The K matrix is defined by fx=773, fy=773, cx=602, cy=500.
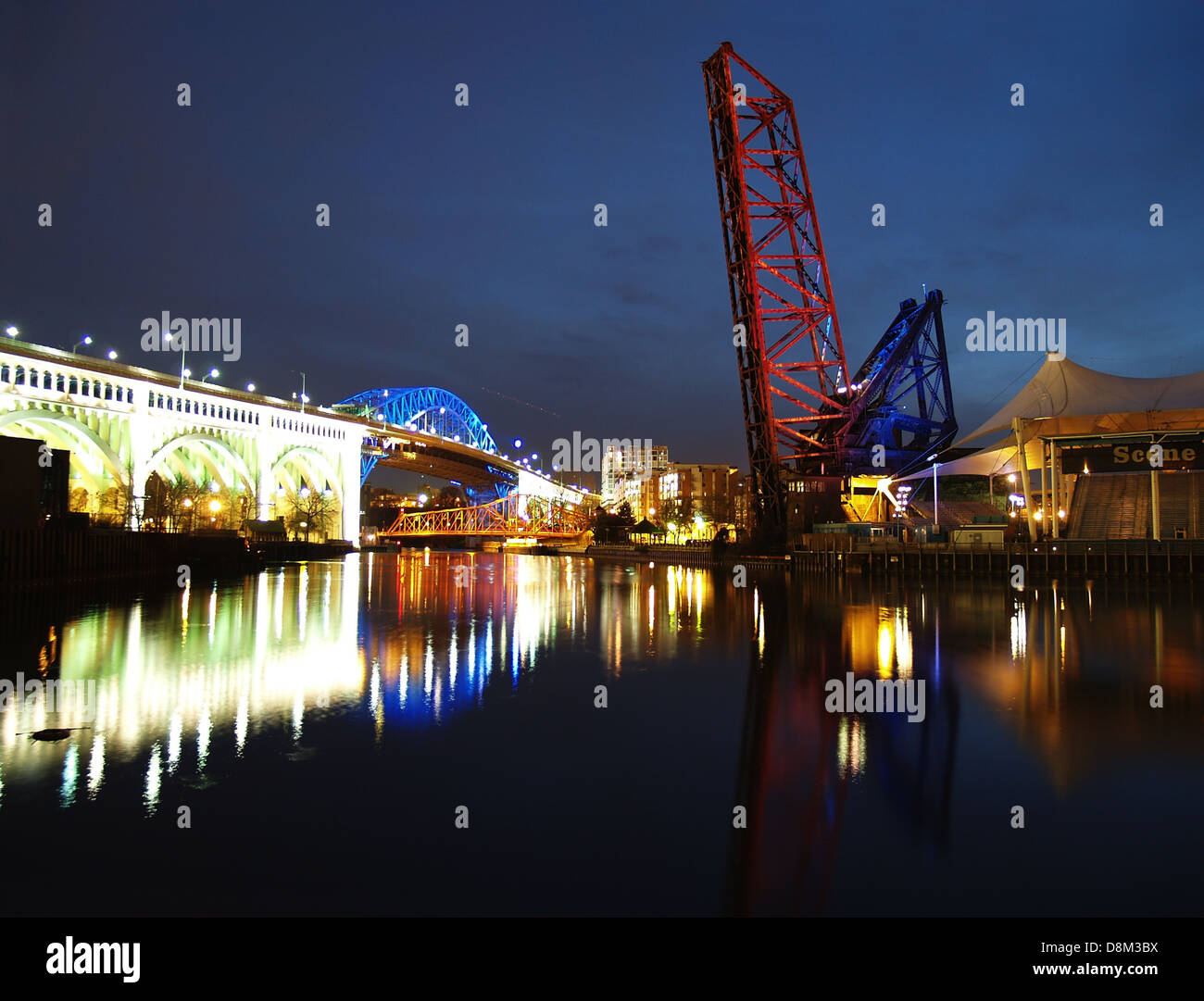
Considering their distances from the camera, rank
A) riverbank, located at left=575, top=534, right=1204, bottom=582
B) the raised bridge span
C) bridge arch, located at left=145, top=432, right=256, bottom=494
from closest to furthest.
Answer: riverbank, located at left=575, top=534, right=1204, bottom=582 → the raised bridge span → bridge arch, located at left=145, top=432, right=256, bottom=494

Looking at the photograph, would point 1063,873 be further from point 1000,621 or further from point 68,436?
point 68,436

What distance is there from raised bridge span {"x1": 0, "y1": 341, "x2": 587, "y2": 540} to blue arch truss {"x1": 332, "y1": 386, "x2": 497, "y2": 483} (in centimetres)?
274

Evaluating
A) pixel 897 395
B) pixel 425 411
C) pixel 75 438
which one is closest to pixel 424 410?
pixel 425 411

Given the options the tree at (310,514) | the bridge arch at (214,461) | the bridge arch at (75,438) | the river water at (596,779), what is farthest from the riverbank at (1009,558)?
the tree at (310,514)

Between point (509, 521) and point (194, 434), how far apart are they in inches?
2491

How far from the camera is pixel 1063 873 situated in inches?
207

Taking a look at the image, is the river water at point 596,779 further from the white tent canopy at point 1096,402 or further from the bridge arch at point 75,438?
the bridge arch at point 75,438

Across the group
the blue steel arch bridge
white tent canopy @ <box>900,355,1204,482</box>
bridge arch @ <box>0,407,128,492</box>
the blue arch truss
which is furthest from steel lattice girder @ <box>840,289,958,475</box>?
the blue arch truss

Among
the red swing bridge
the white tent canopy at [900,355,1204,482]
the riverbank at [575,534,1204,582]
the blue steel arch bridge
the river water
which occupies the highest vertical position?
the blue steel arch bridge

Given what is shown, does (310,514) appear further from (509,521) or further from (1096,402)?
(1096,402)

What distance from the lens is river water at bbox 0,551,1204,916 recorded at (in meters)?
4.98

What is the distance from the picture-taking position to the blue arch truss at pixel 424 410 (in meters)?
127

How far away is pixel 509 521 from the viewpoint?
12381cm

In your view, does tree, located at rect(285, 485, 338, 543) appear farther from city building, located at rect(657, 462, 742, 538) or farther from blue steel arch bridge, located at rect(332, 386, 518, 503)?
city building, located at rect(657, 462, 742, 538)
